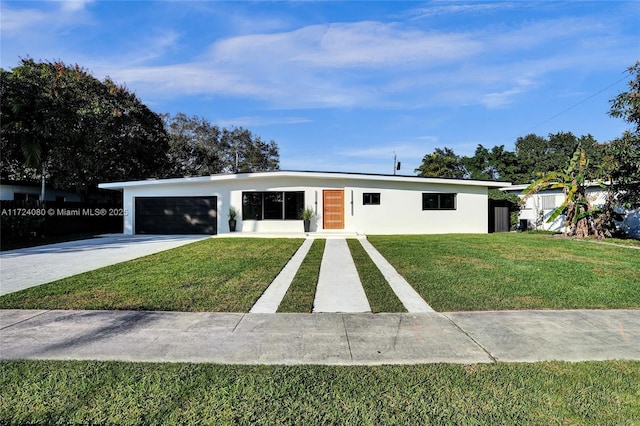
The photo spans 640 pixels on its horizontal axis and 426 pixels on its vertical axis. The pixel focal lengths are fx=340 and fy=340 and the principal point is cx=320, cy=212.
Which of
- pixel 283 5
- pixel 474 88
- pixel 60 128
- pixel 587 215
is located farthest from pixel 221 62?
pixel 587 215

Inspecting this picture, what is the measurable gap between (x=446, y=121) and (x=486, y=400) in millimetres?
20810

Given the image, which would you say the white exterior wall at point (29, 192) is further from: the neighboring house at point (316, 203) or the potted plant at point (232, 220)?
the potted plant at point (232, 220)

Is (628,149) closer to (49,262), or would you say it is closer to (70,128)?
(49,262)

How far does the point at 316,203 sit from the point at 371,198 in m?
2.56

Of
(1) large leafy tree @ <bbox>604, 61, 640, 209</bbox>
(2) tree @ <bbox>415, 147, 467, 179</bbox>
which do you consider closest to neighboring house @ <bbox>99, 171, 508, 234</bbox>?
(1) large leafy tree @ <bbox>604, 61, 640, 209</bbox>

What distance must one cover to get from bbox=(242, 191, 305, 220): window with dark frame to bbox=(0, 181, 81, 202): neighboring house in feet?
32.6

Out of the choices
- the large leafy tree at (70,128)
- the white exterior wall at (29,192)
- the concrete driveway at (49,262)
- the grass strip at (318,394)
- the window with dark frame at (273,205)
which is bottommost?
the grass strip at (318,394)

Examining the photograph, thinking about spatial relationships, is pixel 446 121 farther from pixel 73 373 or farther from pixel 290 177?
pixel 73 373

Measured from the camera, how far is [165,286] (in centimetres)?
563

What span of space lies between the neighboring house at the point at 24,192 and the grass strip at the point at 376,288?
16289 mm

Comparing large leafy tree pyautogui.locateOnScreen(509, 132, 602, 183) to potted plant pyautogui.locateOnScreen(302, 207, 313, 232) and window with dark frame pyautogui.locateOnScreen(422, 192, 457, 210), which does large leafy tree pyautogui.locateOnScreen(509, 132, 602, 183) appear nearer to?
window with dark frame pyautogui.locateOnScreen(422, 192, 457, 210)

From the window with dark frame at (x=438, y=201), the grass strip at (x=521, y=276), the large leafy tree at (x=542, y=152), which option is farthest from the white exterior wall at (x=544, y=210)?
the large leafy tree at (x=542, y=152)

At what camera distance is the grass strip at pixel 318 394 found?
6.94 ft

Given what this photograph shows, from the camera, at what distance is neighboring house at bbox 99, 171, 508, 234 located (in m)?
15.7
